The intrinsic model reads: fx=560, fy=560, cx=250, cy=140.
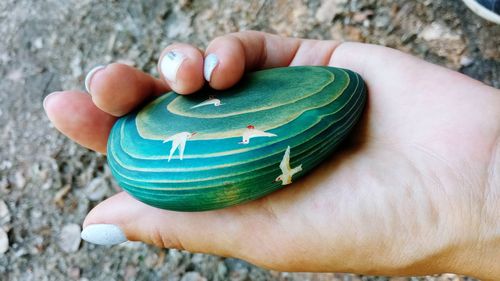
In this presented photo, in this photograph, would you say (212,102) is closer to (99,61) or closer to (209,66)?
(209,66)

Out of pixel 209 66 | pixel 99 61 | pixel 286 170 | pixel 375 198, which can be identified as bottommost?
pixel 99 61

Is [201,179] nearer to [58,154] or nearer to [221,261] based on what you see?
[221,261]

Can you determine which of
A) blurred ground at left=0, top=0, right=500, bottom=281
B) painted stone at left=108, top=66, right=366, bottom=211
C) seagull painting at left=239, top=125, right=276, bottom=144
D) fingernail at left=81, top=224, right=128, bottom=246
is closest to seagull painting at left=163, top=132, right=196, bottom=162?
painted stone at left=108, top=66, right=366, bottom=211

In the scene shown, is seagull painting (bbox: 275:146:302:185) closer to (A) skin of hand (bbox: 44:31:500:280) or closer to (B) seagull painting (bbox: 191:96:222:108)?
(A) skin of hand (bbox: 44:31:500:280)

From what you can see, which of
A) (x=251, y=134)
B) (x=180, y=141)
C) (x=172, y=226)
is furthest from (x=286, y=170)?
(x=172, y=226)

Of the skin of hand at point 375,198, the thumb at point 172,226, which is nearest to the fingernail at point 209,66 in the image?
the skin of hand at point 375,198

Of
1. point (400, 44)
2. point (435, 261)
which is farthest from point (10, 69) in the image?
point (435, 261)
